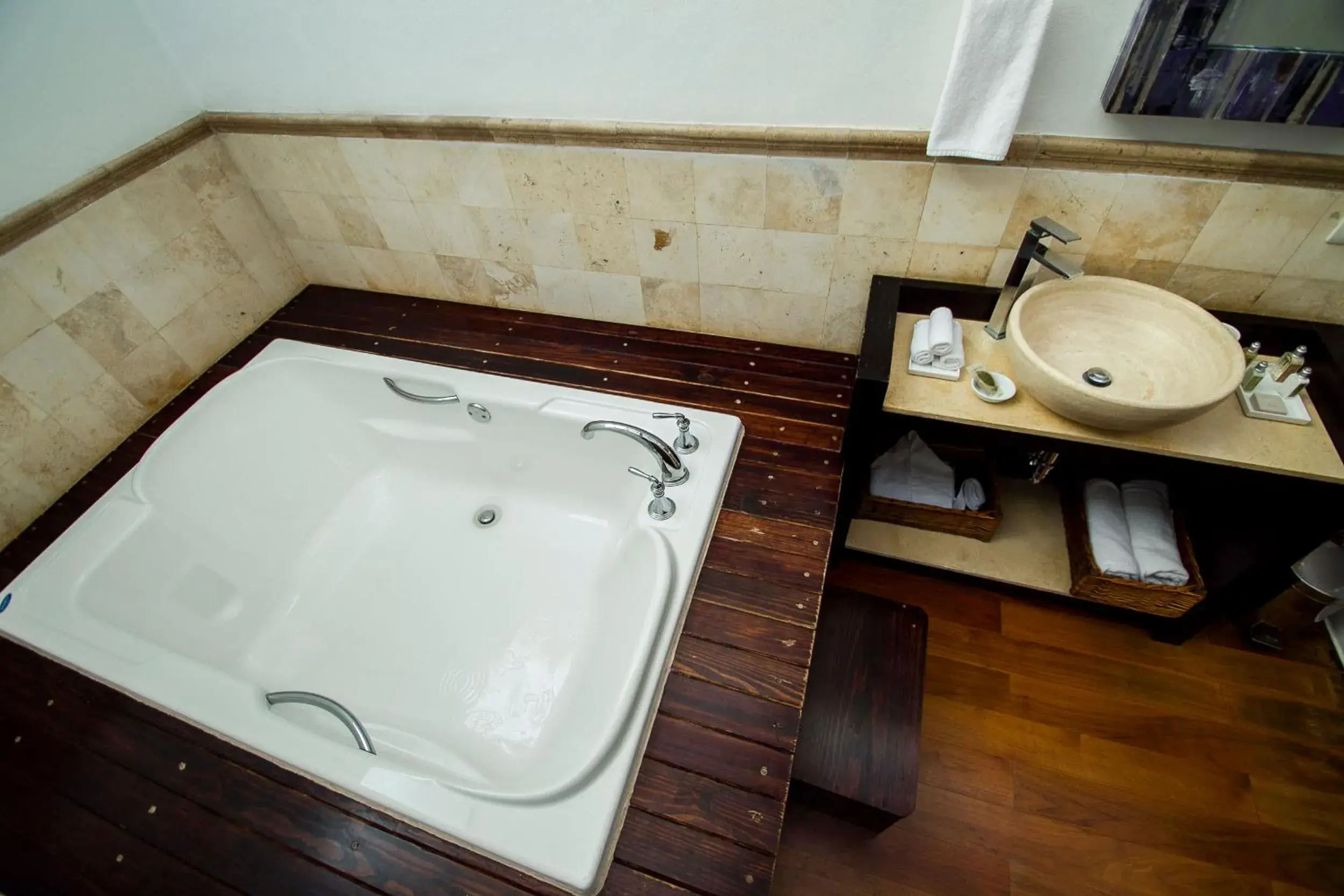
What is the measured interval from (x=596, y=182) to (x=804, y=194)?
533 millimetres

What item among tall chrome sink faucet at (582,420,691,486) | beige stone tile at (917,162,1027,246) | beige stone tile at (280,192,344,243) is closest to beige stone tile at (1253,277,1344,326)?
beige stone tile at (917,162,1027,246)

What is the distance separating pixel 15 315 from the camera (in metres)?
1.42

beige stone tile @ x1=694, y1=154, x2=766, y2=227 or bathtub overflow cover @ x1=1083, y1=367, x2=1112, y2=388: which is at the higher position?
beige stone tile @ x1=694, y1=154, x2=766, y2=227

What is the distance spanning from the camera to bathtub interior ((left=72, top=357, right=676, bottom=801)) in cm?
138

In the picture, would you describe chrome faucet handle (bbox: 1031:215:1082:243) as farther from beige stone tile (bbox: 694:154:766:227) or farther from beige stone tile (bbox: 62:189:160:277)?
beige stone tile (bbox: 62:189:160:277)

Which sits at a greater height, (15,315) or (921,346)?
(15,315)

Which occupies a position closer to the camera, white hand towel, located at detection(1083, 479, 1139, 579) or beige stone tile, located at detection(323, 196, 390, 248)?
white hand towel, located at detection(1083, 479, 1139, 579)

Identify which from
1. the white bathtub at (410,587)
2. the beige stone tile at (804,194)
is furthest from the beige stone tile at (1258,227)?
the white bathtub at (410,587)

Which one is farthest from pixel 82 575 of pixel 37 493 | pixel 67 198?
pixel 67 198

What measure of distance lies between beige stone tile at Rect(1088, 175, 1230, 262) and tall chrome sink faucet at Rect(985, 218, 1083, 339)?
0.12 metres

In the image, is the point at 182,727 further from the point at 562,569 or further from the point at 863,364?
the point at 863,364

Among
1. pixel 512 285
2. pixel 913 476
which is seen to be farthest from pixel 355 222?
pixel 913 476

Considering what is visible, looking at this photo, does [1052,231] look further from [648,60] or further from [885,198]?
[648,60]

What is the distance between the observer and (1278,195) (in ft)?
3.61
